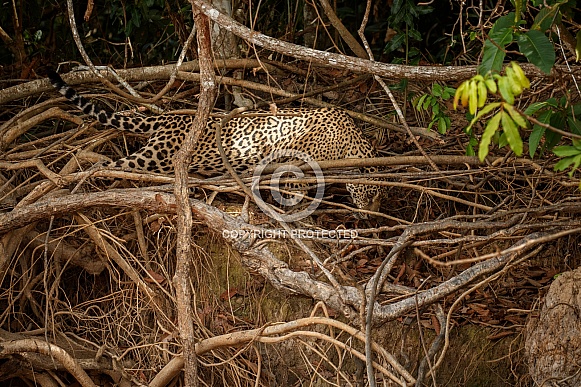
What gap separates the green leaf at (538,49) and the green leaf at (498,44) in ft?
0.23

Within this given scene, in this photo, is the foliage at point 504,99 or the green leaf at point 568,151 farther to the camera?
the green leaf at point 568,151

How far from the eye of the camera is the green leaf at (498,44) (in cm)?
321

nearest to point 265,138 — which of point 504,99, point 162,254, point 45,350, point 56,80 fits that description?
point 162,254

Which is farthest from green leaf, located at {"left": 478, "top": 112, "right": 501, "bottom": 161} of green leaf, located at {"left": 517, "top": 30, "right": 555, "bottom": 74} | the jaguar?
the jaguar

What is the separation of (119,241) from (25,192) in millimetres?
725

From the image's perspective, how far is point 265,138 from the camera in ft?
21.3

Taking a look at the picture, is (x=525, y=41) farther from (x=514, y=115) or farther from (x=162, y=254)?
(x=162, y=254)

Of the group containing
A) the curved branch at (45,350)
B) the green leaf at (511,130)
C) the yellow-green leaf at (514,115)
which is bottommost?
the curved branch at (45,350)

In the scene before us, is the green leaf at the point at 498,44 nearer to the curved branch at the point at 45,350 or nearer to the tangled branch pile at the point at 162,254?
the tangled branch pile at the point at 162,254

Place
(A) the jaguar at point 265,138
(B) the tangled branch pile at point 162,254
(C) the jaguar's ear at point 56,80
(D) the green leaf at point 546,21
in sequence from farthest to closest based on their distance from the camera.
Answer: (A) the jaguar at point 265,138 → (C) the jaguar's ear at point 56,80 → (B) the tangled branch pile at point 162,254 → (D) the green leaf at point 546,21
